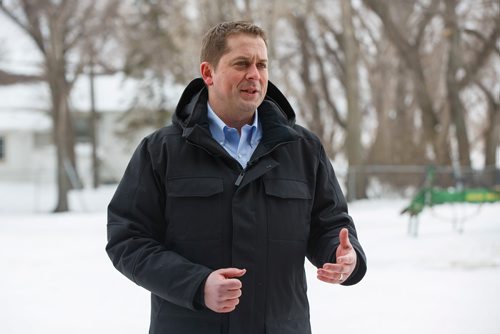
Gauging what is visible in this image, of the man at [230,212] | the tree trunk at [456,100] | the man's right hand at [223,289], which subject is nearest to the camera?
the man's right hand at [223,289]

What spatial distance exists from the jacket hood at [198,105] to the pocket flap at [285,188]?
27cm

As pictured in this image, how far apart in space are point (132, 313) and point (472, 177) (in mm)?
16385

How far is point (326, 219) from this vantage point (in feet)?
8.66

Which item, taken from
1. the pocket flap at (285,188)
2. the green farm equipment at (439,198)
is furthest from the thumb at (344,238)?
the green farm equipment at (439,198)

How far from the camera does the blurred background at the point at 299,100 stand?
528 inches

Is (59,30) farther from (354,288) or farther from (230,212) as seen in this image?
(230,212)

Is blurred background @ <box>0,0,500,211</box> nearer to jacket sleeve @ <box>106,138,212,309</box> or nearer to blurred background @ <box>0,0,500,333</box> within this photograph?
blurred background @ <box>0,0,500,333</box>

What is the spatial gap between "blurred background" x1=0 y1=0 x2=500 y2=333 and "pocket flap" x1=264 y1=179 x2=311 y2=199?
381 cm

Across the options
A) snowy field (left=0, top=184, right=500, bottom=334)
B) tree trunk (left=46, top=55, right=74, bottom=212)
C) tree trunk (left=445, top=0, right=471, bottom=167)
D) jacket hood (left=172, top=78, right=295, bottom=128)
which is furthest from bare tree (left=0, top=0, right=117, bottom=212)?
jacket hood (left=172, top=78, right=295, bottom=128)

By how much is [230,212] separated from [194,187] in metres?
0.15

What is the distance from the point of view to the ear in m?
2.61

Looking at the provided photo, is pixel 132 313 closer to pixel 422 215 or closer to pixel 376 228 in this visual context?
pixel 376 228

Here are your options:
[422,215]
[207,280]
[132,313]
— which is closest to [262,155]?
[207,280]

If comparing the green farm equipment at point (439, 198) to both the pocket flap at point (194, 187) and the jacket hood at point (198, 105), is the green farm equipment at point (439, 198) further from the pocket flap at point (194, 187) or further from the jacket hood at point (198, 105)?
the pocket flap at point (194, 187)
